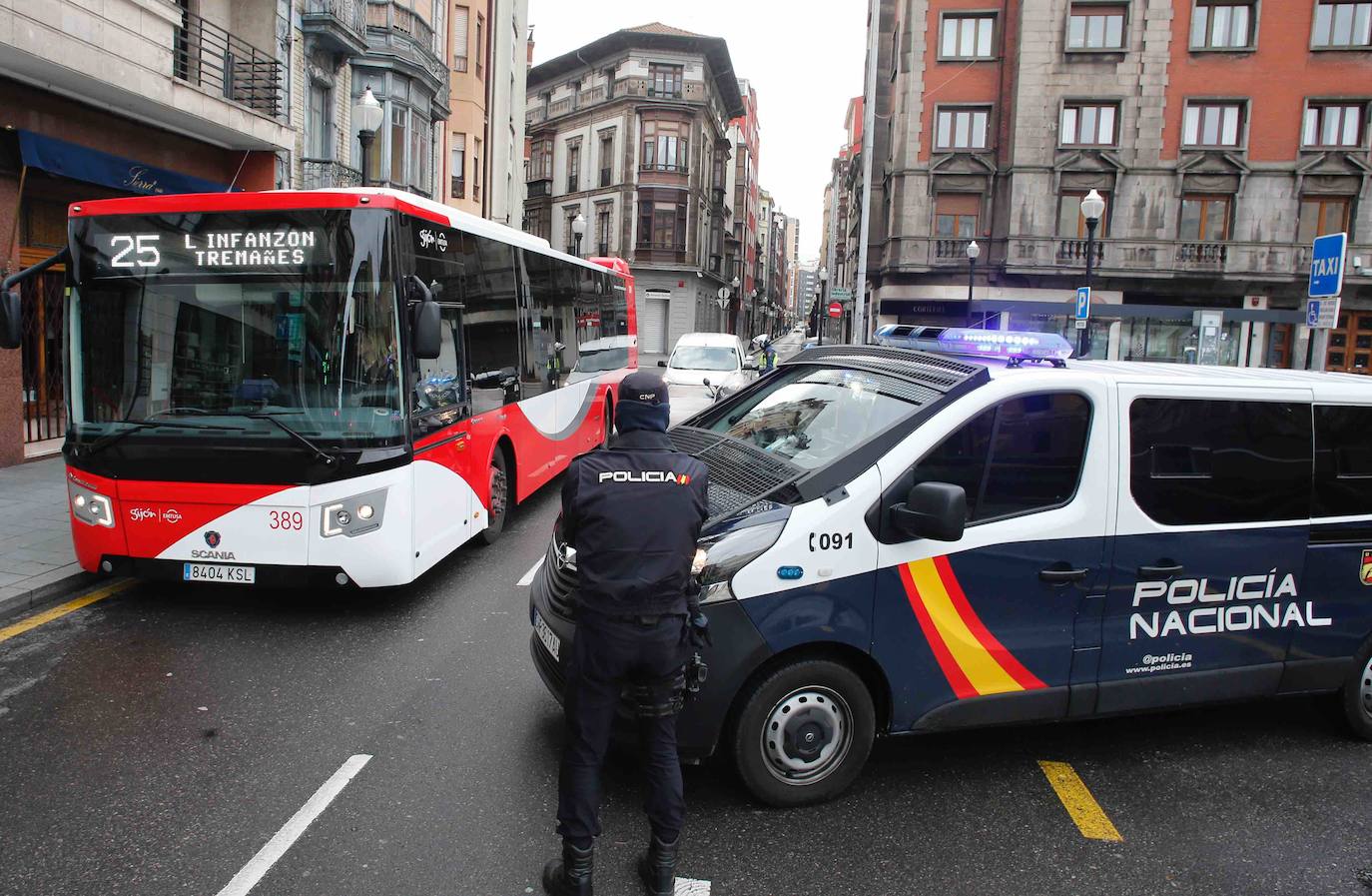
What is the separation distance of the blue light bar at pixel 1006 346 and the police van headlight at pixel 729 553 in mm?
1625

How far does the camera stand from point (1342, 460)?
4.63 meters

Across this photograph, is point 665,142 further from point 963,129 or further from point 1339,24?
point 1339,24

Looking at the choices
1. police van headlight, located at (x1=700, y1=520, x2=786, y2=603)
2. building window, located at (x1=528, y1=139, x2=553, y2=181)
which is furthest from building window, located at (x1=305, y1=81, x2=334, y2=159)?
building window, located at (x1=528, y1=139, x2=553, y2=181)

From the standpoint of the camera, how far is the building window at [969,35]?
3631 centimetres

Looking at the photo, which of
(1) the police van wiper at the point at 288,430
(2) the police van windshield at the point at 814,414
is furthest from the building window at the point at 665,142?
(2) the police van windshield at the point at 814,414

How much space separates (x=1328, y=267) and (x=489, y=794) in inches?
515

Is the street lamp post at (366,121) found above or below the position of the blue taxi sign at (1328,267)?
above

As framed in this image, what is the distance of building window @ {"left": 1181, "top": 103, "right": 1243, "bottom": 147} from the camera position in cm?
3509

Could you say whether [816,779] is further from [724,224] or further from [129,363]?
[724,224]

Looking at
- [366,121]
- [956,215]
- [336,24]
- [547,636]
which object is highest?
[336,24]

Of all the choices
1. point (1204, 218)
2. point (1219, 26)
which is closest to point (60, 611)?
point (1204, 218)

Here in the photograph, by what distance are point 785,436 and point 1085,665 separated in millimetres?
1759

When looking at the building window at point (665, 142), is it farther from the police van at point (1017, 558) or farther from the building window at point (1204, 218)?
the police van at point (1017, 558)

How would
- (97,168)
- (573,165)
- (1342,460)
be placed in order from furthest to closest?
(573,165) < (97,168) < (1342,460)
